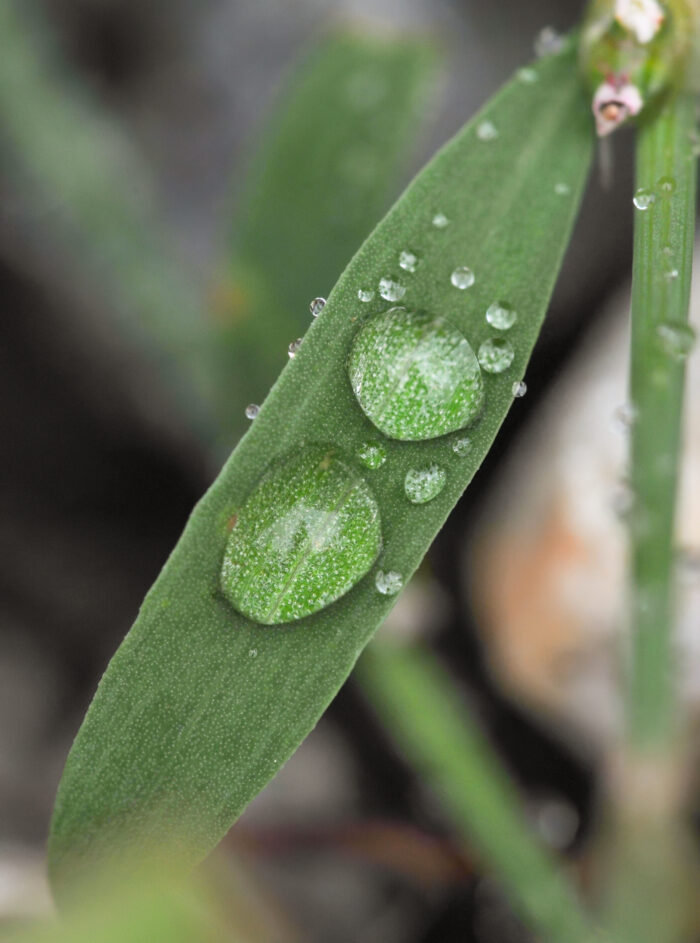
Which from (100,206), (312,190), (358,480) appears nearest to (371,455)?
(358,480)

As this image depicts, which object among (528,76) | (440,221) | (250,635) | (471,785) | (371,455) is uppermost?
(528,76)

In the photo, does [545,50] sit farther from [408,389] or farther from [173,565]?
[173,565]

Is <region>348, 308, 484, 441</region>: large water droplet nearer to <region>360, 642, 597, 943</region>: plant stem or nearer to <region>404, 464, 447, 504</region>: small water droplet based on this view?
<region>404, 464, 447, 504</region>: small water droplet

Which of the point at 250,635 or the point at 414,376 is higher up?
the point at 414,376

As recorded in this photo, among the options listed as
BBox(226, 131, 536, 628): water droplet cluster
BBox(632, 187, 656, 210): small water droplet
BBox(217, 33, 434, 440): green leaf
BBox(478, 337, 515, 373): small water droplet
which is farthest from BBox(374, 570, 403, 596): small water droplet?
BBox(217, 33, 434, 440): green leaf

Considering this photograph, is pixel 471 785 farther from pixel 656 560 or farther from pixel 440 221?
pixel 440 221

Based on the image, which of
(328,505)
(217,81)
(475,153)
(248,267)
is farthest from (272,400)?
(217,81)
